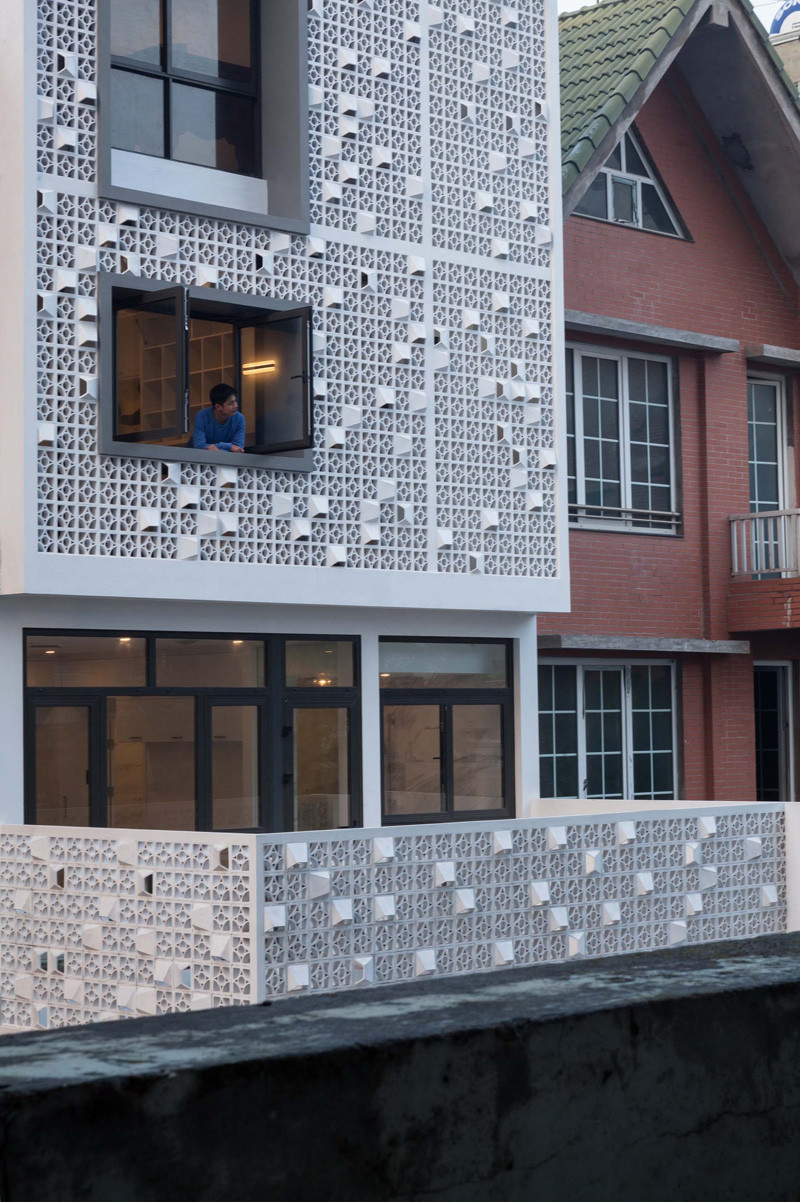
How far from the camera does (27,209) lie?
12906 mm

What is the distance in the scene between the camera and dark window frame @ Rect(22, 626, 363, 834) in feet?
43.8

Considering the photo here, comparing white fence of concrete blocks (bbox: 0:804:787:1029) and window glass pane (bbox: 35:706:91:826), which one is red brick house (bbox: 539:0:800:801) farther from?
window glass pane (bbox: 35:706:91:826)

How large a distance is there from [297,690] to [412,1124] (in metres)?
12.0

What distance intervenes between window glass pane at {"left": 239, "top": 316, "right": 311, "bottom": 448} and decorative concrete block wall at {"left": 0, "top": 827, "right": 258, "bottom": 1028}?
4058 mm

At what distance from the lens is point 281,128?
14.6 metres

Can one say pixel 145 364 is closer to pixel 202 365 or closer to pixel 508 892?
pixel 202 365

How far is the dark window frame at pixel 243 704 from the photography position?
13.3 metres

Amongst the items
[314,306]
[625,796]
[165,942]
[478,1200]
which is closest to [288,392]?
[314,306]

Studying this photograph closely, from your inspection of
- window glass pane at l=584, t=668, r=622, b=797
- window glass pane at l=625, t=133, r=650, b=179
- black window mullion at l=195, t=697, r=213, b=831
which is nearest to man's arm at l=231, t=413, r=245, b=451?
black window mullion at l=195, t=697, r=213, b=831

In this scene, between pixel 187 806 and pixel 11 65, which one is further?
pixel 187 806

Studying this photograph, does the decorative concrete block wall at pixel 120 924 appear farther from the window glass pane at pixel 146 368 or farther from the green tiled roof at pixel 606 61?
the green tiled roof at pixel 606 61

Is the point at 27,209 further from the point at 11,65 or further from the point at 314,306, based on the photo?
the point at 314,306

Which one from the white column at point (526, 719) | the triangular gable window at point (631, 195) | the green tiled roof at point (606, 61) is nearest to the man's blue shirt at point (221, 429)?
the white column at point (526, 719)

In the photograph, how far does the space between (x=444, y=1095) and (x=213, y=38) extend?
42.6ft
